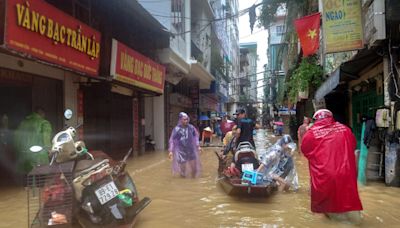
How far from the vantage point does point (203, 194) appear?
8.38 meters

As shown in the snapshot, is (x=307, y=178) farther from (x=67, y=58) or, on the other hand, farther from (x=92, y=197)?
(x=92, y=197)

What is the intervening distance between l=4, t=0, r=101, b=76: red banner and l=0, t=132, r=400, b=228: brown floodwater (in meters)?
2.67

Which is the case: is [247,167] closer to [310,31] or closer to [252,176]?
[252,176]

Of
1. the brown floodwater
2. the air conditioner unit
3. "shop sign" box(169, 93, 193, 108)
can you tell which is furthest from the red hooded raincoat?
"shop sign" box(169, 93, 193, 108)

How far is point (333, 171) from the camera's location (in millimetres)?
5586

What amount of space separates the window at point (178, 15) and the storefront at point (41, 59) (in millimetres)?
8860

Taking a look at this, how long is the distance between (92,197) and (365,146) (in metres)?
6.54

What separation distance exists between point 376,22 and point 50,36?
6.50 metres

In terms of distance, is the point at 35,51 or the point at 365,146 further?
the point at 365,146

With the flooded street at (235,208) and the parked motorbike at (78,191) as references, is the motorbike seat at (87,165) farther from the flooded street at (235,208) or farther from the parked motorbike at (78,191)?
the flooded street at (235,208)

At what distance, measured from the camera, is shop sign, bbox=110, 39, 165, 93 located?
11592 millimetres

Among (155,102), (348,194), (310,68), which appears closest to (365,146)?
(348,194)

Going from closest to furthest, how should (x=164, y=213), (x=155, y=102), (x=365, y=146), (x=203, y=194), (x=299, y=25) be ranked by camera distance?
(x=164, y=213)
(x=203, y=194)
(x=365, y=146)
(x=299, y=25)
(x=155, y=102)

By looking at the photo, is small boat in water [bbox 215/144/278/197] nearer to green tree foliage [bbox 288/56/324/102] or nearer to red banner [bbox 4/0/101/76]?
red banner [bbox 4/0/101/76]
